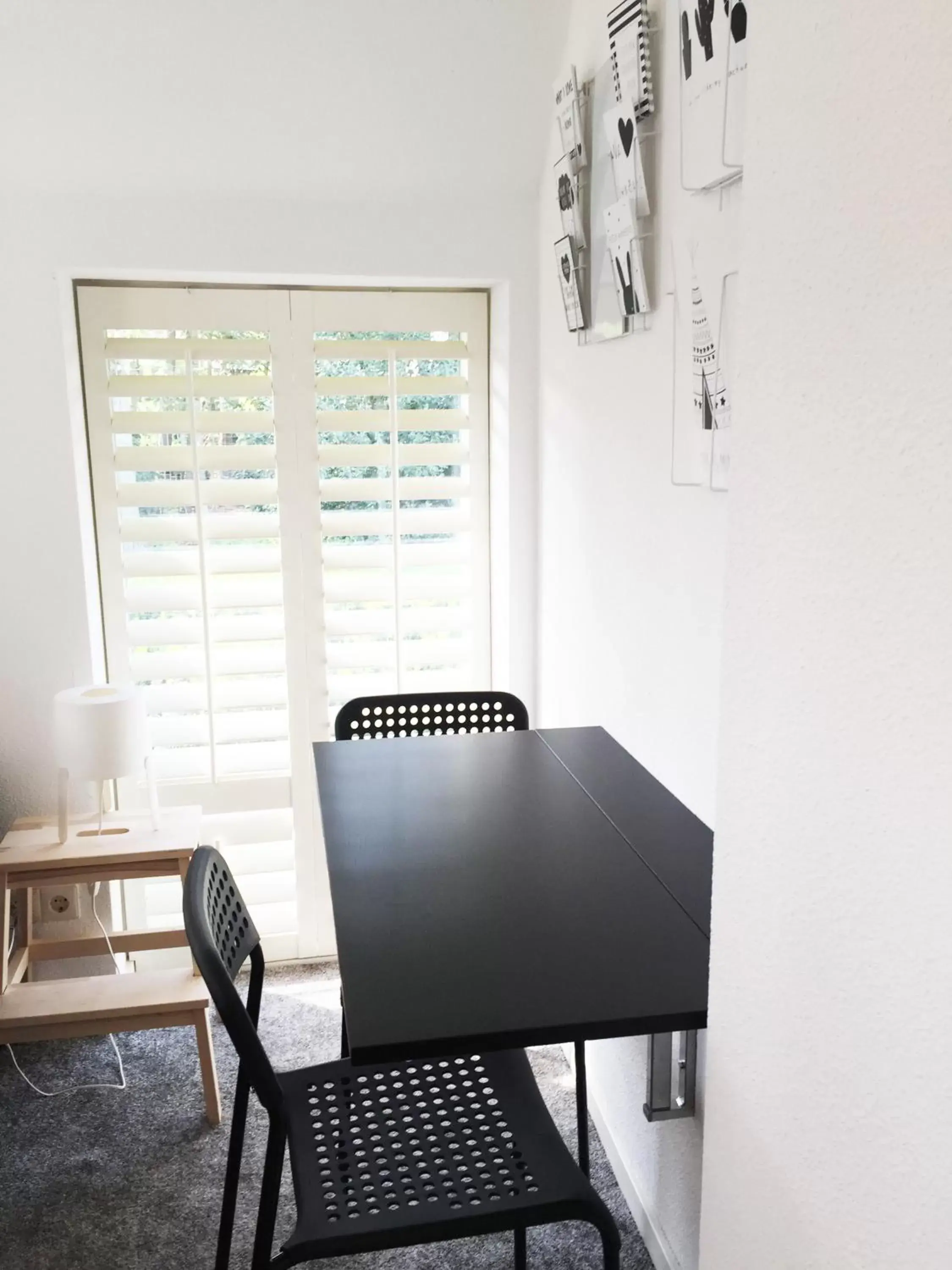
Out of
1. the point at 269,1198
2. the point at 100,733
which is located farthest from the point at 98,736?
the point at 269,1198

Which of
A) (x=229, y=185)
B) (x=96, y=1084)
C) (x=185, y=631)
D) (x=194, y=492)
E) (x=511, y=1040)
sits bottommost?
(x=96, y=1084)

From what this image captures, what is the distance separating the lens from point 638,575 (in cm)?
186

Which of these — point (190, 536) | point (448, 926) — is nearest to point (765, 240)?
point (448, 926)

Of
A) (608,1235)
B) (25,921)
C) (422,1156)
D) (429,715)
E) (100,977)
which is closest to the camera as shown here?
(608,1235)

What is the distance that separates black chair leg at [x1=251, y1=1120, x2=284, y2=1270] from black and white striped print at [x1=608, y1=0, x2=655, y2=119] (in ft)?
5.02

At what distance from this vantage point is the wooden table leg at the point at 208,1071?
2203mm

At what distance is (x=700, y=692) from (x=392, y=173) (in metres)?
1.49

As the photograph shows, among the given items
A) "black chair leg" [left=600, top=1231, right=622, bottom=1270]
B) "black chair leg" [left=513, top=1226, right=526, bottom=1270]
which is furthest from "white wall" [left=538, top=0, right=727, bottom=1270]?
"black chair leg" [left=600, top=1231, right=622, bottom=1270]

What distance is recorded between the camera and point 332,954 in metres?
2.88

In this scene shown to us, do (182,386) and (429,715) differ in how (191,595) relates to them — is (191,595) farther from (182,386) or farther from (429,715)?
(429,715)

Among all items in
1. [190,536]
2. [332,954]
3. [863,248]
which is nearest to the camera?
[863,248]

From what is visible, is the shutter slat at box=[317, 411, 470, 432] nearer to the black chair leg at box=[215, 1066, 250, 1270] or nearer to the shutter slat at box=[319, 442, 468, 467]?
the shutter slat at box=[319, 442, 468, 467]

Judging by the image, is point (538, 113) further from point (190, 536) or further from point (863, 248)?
point (863, 248)

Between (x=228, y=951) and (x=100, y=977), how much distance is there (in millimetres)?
1141
